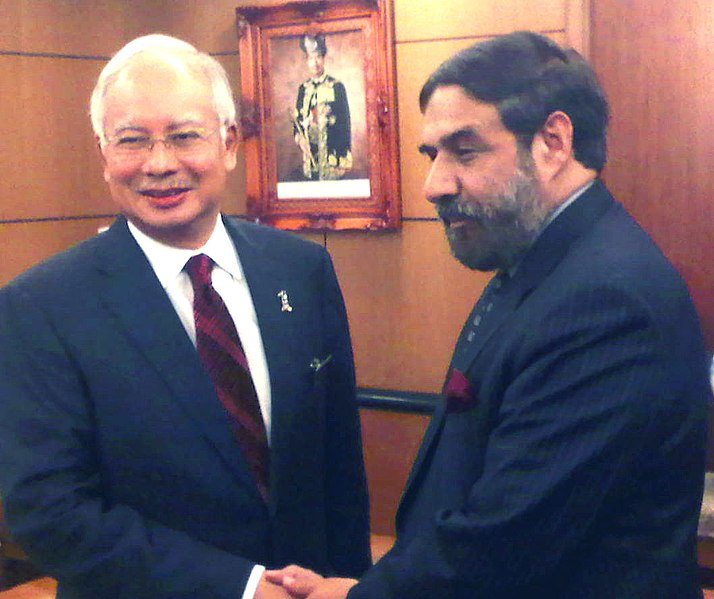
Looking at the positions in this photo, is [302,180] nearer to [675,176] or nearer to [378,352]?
[378,352]

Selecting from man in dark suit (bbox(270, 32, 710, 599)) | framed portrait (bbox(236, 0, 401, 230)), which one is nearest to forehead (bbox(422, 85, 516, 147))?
man in dark suit (bbox(270, 32, 710, 599))

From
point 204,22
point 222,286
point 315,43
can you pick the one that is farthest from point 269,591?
point 204,22

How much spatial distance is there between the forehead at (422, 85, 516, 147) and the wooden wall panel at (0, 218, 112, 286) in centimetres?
329

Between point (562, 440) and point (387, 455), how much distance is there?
318 cm

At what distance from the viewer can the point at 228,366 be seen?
6.44 ft

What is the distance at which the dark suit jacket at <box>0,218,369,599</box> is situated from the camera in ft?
5.85

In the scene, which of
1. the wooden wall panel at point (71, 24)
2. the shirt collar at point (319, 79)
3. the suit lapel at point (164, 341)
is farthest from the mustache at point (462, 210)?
the wooden wall panel at point (71, 24)

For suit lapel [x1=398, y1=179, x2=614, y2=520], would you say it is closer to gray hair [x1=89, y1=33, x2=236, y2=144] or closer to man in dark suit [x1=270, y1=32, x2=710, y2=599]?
man in dark suit [x1=270, y1=32, x2=710, y2=599]

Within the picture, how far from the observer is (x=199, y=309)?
6.47ft

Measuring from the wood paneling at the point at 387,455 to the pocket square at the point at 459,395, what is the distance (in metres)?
2.80

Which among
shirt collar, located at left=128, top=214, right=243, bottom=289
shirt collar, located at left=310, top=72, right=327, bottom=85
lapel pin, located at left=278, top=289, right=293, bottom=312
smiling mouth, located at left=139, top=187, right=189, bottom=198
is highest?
shirt collar, located at left=310, top=72, right=327, bottom=85

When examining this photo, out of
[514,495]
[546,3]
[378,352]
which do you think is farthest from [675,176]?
[514,495]

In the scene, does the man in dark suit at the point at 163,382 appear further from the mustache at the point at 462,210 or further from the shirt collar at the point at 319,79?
the shirt collar at the point at 319,79

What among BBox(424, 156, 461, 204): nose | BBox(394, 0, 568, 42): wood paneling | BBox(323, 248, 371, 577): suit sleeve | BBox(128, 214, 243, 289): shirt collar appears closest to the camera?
BBox(424, 156, 461, 204): nose
